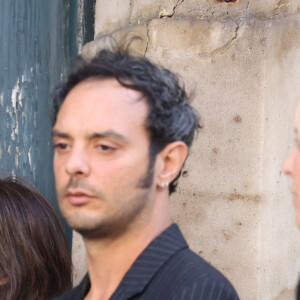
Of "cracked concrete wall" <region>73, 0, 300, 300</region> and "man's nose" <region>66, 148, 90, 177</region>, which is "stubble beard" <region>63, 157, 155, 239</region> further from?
"cracked concrete wall" <region>73, 0, 300, 300</region>

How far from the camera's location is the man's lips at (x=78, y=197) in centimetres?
220

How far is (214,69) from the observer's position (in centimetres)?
338

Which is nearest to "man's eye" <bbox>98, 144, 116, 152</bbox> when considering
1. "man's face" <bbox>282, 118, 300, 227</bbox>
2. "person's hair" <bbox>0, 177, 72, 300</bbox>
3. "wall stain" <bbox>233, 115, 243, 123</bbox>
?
"man's face" <bbox>282, 118, 300, 227</bbox>

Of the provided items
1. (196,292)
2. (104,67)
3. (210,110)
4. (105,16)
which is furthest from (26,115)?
(196,292)

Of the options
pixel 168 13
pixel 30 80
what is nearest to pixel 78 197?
pixel 168 13

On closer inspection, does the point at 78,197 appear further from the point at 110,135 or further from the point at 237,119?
the point at 237,119

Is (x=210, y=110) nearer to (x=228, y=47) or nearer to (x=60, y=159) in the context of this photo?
(x=228, y=47)

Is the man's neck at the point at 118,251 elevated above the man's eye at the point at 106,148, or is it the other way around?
the man's eye at the point at 106,148

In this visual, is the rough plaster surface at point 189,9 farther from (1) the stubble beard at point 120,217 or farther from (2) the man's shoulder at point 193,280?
(2) the man's shoulder at point 193,280

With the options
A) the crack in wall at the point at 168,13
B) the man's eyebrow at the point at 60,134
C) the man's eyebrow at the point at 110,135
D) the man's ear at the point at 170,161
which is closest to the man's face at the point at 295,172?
the man's ear at the point at 170,161

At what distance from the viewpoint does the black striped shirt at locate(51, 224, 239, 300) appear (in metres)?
2.08

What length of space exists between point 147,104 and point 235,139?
1061 millimetres

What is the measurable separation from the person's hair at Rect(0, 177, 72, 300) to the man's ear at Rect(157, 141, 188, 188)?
32.7 inches

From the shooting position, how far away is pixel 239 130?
3295 millimetres
